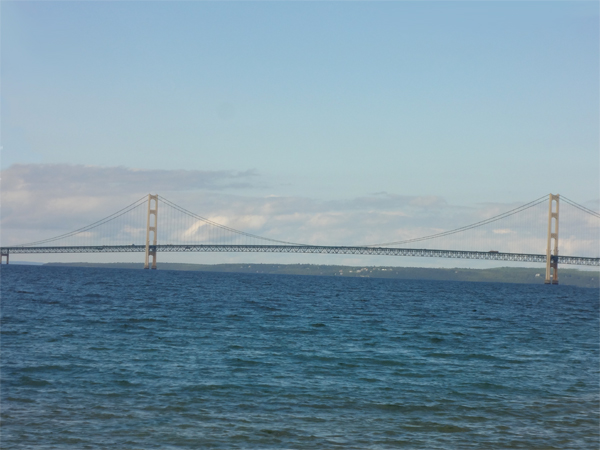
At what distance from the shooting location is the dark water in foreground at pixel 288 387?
10.6 metres

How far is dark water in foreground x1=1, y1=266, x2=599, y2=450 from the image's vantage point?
10633 mm

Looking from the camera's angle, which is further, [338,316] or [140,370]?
[338,316]

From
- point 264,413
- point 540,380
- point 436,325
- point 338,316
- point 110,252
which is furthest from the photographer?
point 110,252

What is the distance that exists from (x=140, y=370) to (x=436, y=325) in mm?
18007

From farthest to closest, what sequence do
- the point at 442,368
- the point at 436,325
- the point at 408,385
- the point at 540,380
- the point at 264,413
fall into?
the point at 436,325 → the point at 442,368 → the point at 540,380 → the point at 408,385 → the point at 264,413

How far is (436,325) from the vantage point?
30.1 meters

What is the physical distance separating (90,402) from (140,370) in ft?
10.6

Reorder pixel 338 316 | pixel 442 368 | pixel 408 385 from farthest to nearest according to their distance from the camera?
1. pixel 338 316
2. pixel 442 368
3. pixel 408 385

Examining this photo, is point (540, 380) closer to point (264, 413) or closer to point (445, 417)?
point (445, 417)

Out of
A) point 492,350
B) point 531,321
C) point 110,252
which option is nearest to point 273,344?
point 492,350

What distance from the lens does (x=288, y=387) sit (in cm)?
1422

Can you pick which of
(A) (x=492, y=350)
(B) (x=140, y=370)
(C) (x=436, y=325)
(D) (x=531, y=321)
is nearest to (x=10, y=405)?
(B) (x=140, y=370)

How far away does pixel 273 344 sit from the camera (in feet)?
69.1

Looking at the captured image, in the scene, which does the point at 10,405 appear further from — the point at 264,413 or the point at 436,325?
the point at 436,325
